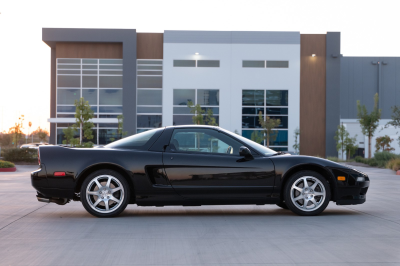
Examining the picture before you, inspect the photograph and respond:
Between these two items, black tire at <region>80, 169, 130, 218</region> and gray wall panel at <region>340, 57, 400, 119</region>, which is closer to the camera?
black tire at <region>80, 169, 130, 218</region>

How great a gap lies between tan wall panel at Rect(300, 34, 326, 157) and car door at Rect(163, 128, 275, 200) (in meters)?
34.6

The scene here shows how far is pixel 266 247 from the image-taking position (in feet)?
15.9

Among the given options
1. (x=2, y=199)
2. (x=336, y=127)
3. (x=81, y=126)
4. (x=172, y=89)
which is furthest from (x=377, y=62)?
(x=2, y=199)

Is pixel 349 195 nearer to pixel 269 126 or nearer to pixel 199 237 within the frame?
pixel 199 237

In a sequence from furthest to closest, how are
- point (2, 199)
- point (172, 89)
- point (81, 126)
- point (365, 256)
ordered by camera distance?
point (172, 89) → point (81, 126) → point (2, 199) → point (365, 256)

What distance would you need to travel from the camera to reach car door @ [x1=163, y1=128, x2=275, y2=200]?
21.9ft

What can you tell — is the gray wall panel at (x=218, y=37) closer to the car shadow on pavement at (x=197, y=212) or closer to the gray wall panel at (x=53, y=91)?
the gray wall panel at (x=53, y=91)

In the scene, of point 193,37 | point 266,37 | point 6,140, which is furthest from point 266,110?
point 6,140

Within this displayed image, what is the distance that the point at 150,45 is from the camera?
3991 cm

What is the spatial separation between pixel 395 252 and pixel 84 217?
13.8ft

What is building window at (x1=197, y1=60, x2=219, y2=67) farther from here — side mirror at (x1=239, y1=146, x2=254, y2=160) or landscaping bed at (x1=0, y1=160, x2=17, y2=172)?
side mirror at (x1=239, y1=146, x2=254, y2=160)

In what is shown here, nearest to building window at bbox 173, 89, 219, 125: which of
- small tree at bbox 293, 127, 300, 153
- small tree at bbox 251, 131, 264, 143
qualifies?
small tree at bbox 251, 131, 264, 143

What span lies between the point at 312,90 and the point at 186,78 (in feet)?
35.3

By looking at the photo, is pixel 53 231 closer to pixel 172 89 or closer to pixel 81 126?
pixel 81 126
